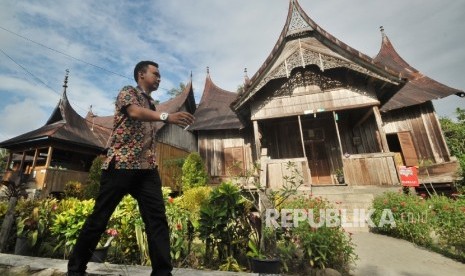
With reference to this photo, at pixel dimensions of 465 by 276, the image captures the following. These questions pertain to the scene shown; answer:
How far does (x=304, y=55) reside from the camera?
10586mm

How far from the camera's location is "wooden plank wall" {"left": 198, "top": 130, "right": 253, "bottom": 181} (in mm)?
13852

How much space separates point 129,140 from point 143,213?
25.5 inches

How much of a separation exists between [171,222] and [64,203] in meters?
3.33

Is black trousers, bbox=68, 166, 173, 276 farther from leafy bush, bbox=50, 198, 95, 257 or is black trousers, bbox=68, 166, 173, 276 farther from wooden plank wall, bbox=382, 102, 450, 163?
wooden plank wall, bbox=382, 102, 450, 163

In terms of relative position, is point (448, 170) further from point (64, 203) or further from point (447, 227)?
point (64, 203)

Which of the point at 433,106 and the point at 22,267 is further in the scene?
the point at 433,106

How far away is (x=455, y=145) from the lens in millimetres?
13945

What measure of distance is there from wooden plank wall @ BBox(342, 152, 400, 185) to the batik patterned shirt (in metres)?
8.36

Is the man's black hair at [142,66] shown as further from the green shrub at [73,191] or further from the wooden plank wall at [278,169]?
the green shrub at [73,191]

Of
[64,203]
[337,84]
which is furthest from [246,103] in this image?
[64,203]

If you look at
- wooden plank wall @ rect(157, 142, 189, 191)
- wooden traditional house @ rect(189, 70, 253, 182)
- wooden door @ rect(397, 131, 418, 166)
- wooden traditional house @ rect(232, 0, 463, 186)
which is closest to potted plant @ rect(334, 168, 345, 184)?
wooden traditional house @ rect(232, 0, 463, 186)

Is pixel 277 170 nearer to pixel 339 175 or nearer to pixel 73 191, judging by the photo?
pixel 339 175

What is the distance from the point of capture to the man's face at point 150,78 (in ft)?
8.32

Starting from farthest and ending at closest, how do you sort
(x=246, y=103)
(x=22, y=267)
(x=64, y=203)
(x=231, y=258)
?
(x=246, y=103), (x=64, y=203), (x=231, y=258), (x=22, y=267)
